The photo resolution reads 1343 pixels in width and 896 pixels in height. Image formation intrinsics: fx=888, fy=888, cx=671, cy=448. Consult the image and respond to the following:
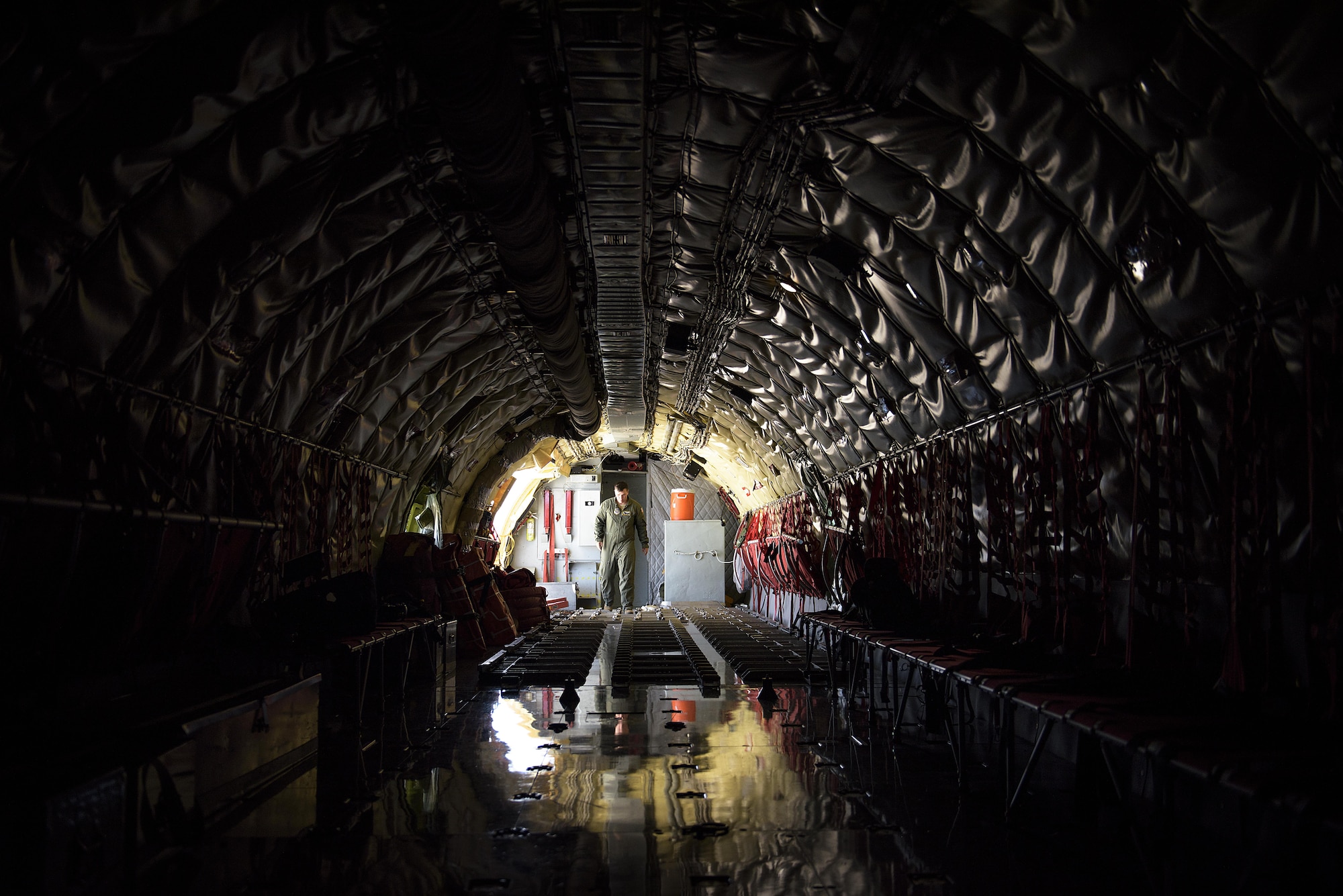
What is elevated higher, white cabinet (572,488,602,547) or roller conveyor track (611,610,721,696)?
white cabinet (572,488,602,547)

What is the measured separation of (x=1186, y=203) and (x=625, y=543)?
16.2 metres

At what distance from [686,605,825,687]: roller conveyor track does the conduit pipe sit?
4.01 metres

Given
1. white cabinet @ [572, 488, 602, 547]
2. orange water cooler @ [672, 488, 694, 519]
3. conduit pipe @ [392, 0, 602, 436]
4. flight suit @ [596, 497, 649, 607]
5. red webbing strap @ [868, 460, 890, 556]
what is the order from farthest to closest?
white cabinet @ [572, 488, 602, 547], orange water cooler @ [672, 488, 694, 519], flight suit @ [596, 497, 649, 607], red webbing strap @ [868, 460, 890, 556], conduit pipe @ [392, 0, 602, 436]

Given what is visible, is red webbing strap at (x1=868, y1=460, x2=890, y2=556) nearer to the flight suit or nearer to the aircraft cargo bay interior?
the aircraft cargo bay interior

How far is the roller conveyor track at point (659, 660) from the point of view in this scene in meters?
8.05

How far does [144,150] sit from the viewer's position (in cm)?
367

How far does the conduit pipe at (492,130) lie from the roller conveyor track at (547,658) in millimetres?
3250

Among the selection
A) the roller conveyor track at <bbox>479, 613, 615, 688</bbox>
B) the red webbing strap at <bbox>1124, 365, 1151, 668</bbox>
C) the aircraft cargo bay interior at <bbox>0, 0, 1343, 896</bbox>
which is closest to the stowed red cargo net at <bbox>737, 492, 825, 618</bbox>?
the roller conveyor track at <bbox>479, 613, 615, 688</bbox>

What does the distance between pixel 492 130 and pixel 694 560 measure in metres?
16.5

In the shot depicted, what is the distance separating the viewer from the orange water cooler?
66.1 feet

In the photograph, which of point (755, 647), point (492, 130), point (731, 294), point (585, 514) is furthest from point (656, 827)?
point (585, 514)

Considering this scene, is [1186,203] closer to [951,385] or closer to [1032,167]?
[1032,167]

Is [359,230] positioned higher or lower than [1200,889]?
higher

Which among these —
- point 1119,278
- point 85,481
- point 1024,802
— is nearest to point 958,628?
point 1024,802
